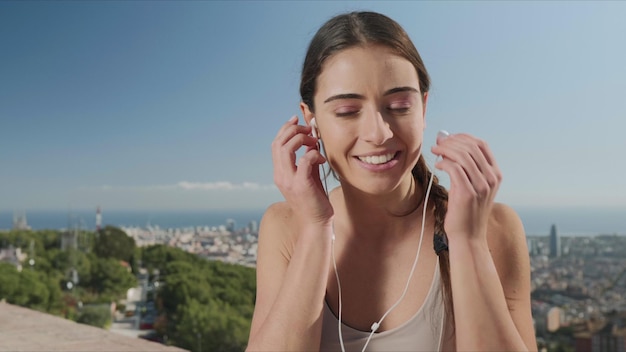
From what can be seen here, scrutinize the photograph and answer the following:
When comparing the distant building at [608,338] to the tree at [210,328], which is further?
the tree at [210,328]

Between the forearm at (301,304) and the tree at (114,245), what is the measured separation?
19.9 m

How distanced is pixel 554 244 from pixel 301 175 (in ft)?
47.9

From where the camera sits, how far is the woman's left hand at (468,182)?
3.35 feet

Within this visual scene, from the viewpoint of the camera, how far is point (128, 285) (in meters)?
19.0

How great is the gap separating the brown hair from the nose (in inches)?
4.9

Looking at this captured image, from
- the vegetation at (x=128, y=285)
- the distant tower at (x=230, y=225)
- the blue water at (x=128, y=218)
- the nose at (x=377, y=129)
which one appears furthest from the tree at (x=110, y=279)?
the nose at (x=377, y=129)

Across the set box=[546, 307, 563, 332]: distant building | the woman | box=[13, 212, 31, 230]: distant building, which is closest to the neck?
the woman

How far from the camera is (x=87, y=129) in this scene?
20.2 meters

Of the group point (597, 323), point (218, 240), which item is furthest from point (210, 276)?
point (597, 323)

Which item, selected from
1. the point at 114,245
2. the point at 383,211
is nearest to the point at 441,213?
the point at 383,211

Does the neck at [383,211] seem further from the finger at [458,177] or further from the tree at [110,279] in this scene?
the tree at [110,279]

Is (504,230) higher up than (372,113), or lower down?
lower down

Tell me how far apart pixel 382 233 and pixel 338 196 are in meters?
0.14

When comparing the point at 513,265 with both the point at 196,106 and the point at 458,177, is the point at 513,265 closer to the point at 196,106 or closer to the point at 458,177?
the point at 458,177
